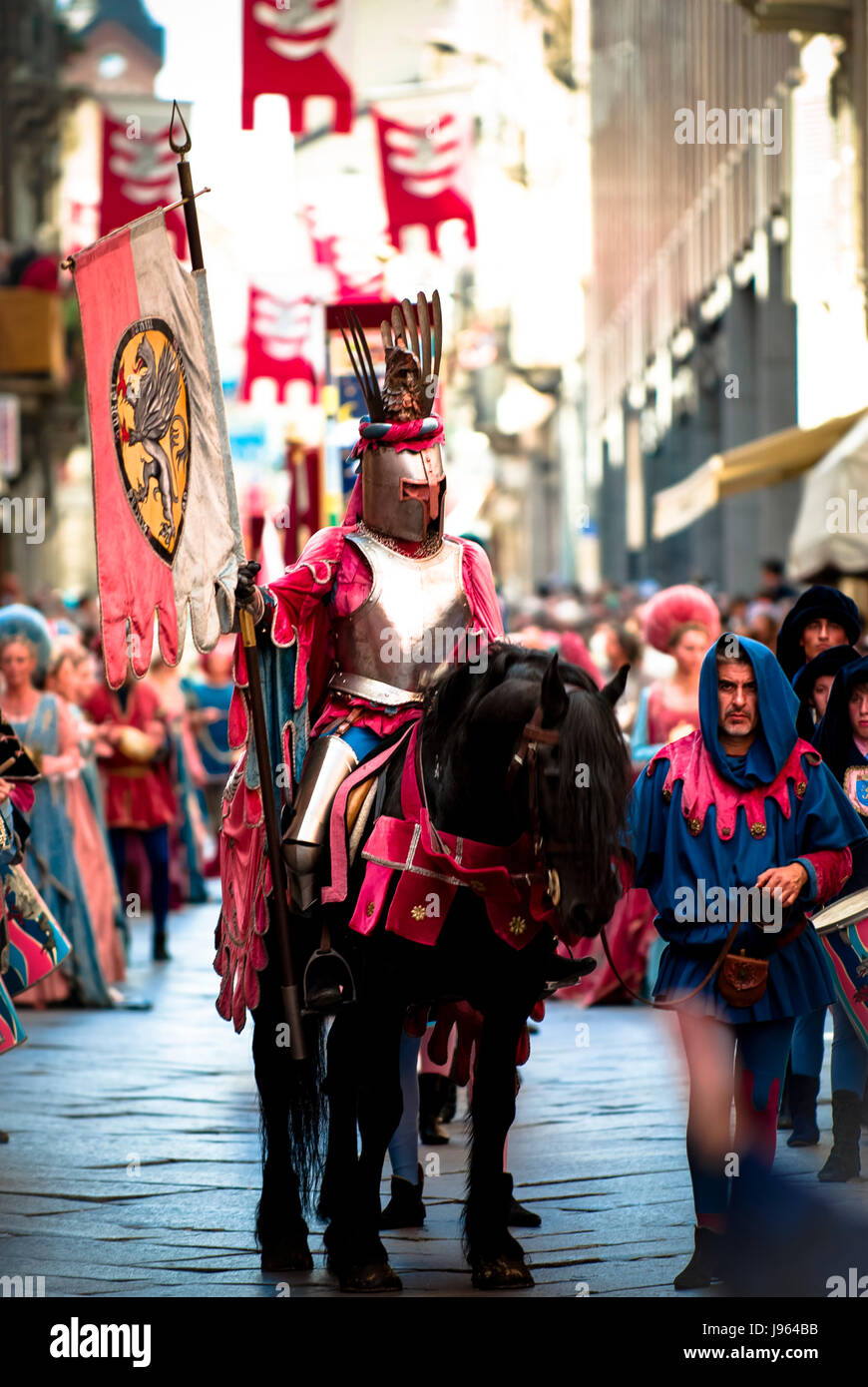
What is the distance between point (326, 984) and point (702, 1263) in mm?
1243

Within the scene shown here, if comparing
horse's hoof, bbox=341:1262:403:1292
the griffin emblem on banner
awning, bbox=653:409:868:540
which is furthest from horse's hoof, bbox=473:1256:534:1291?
awning, bbox=653:409:868:540

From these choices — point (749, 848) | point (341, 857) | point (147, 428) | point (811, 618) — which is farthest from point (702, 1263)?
point (811, 618)

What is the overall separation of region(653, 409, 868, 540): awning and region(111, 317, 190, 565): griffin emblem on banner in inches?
382

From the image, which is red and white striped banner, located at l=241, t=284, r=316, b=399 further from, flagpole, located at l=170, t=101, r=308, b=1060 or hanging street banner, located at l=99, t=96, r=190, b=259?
flagpole, located at l=170, t=101, r=308, b=1060

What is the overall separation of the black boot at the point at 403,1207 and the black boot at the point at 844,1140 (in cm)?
135

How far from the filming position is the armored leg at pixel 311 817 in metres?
6.04

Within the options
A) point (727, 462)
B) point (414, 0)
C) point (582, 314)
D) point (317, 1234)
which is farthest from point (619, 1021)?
point (414, 0)

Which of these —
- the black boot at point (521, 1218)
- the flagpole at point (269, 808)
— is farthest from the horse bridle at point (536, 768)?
the black boot at point (521, 1218)

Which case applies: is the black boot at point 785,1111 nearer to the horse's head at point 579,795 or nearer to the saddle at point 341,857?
the saddle at point 341,857

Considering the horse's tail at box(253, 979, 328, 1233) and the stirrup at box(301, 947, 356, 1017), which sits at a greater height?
the stirrup at box(301, 947, 356, 1017)

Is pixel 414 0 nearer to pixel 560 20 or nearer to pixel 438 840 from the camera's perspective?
pixel 560 20

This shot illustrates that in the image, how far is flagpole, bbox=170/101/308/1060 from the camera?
610cm

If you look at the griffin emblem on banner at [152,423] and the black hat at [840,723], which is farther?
the black hat at [840,723]

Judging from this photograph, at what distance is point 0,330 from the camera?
111ft
